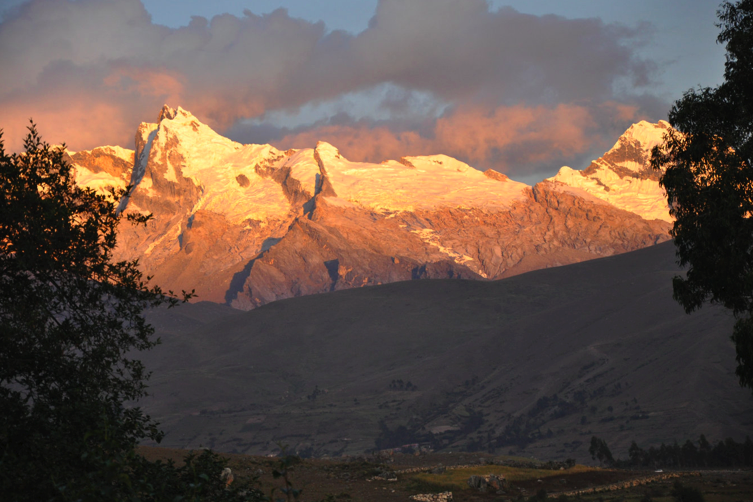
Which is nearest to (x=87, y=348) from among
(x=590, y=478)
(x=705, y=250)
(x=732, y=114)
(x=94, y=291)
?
(x=94, y=291)

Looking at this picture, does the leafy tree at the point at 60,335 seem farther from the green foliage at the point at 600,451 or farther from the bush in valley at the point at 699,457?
the green foliage at the point at 600,451

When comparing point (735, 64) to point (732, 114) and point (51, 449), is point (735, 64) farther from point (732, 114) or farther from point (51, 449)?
point (51, 449)

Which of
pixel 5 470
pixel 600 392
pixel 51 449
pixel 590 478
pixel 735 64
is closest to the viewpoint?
pixel 5 470

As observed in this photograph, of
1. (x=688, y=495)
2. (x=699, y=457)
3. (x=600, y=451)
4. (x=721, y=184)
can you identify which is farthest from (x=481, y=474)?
(x=600, y=451)

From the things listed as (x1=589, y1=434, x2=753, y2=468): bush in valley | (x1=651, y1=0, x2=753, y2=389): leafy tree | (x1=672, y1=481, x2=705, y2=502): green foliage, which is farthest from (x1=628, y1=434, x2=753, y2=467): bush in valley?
(x1=651, y1=0, x2=753, y2=389): leafy tree

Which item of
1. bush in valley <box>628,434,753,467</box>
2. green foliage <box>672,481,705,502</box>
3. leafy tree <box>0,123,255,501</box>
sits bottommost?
bush in valley <box>628,434,753,467</box>

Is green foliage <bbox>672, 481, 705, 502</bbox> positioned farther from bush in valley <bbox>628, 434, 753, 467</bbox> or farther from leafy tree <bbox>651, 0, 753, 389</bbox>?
bush in valley <bbox>628, 434, 753, 467</bbox>

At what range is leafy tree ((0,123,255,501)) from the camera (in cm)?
1466

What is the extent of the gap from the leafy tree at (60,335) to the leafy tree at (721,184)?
1852 centimetres

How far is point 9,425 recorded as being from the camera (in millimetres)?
15727

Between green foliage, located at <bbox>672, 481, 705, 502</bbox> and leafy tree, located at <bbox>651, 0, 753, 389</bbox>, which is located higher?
leafy tree, located at <bbox>651, 0, 753, 389</bbox>

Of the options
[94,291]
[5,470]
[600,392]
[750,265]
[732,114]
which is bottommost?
[600,392]

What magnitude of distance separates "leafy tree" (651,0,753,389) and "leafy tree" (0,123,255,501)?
60.8 feet

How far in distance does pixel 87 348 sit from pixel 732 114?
23805 millimetres
